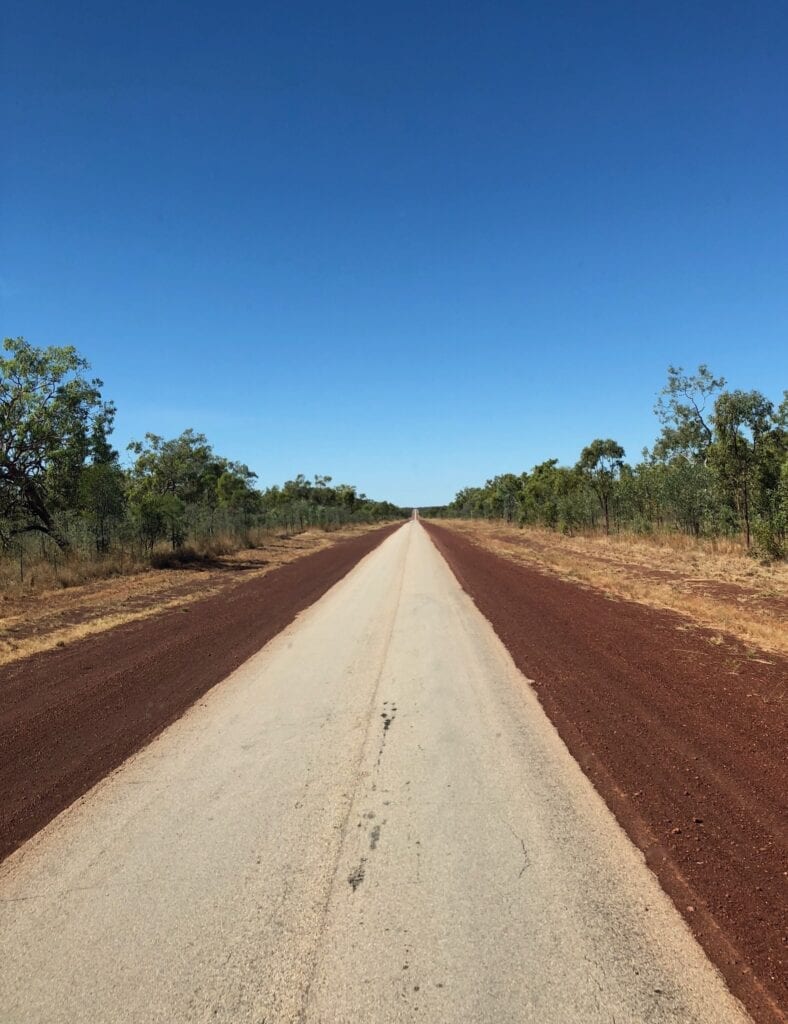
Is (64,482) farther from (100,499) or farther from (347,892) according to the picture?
(347,892)

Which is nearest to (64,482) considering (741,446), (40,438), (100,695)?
(40,438)

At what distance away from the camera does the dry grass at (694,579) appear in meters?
10.6

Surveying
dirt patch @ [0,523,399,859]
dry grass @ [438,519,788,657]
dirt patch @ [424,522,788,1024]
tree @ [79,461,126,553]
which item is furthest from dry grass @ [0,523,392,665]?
dry grass @ [438,519,788,657]

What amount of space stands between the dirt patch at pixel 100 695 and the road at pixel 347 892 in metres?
0.33

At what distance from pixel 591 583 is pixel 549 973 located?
15.7 metres

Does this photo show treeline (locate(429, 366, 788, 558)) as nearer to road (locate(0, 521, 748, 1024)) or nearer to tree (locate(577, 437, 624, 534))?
tree (locate(577, 437, 624, 534))

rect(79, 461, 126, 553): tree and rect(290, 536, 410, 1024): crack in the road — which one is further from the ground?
rect(79, 461, 126, 553): tree

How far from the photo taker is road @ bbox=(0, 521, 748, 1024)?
8.02 ft

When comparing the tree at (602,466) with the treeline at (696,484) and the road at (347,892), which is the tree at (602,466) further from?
the road at (347,892)

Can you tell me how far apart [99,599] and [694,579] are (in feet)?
55.6

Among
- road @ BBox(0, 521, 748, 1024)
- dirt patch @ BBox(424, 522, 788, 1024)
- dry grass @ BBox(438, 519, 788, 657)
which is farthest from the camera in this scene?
dry grass @ BBox(438, 519, 788, 657)

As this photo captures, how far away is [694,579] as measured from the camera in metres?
17.2

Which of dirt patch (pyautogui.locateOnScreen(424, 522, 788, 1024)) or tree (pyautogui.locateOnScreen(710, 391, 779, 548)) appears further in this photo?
tree (pyautogui.locateOnScreen(710, 391, 779, 548))

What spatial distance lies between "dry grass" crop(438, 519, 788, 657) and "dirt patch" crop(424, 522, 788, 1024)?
3.23 ft
